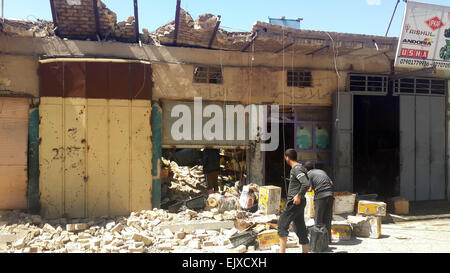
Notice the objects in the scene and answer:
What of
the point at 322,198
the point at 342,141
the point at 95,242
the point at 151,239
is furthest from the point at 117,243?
the point at 342,141

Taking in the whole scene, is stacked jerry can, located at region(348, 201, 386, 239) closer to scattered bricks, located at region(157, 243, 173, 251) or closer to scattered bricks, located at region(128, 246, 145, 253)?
scattered bricks, located at region(157, 243, 173, 251)

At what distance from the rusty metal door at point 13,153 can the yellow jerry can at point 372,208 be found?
A: 24.3 feet

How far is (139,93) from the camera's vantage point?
329 inches

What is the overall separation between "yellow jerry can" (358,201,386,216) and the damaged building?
194cm

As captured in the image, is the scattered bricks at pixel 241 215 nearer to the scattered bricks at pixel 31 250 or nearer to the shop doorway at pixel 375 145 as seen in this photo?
the scattered bricks at pixel 31 250

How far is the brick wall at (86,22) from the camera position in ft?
26.0

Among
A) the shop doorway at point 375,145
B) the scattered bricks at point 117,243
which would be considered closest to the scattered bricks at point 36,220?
the scattered bricks at point 117,243

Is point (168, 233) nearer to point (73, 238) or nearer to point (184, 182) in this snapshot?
point (73, 238)

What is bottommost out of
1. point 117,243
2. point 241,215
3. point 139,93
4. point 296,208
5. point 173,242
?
point 173,242

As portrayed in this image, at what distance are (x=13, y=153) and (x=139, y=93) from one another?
3056 mm
